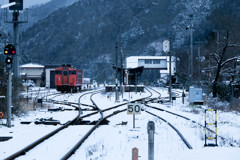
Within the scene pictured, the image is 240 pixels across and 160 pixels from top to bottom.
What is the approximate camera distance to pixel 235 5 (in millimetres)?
118688

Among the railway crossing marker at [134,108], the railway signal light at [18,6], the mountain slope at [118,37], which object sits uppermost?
the mountain slope at [118,37]

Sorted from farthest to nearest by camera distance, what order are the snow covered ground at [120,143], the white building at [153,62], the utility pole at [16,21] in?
the white building at [153,62] < the utility pole at [16,21] < the snow covered ground at [120,143]

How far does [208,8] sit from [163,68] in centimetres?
8584

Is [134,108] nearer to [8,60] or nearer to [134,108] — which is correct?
→ [134,108]

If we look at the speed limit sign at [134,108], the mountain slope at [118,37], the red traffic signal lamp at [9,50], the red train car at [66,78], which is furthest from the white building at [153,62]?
the speed limit sign at [134,108]

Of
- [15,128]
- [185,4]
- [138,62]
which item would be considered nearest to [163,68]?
[138,62]

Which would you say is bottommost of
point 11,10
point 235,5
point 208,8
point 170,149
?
point 170,149

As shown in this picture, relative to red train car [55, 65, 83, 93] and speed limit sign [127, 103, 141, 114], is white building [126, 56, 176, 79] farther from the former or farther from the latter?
speed limit sign [127, 103, 141, 114]

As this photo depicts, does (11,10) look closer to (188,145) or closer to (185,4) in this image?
(188,145)

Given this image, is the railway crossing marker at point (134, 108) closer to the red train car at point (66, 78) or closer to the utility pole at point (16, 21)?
the utility pole at point (16, 21)

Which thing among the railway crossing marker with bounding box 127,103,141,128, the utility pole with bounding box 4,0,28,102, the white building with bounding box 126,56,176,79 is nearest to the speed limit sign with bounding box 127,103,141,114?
the railway crossing marker with bounding box 127,103,141,128

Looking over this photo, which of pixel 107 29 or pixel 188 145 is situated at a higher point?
pixel 107 29

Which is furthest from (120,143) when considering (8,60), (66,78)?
(66,78)

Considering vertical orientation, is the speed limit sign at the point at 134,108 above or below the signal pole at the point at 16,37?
Result: below
